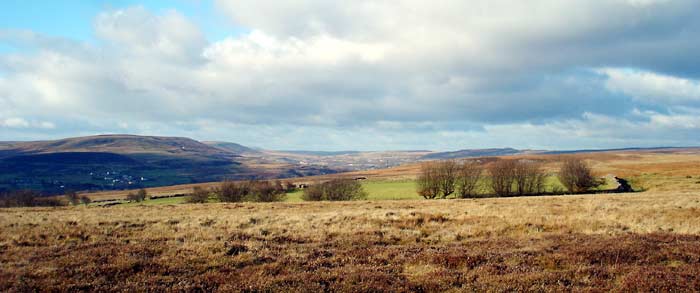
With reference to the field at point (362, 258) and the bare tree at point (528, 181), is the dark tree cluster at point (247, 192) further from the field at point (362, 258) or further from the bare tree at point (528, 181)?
the field at point (362, 258)

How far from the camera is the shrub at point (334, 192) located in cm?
6406

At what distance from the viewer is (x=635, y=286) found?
854 centimetres

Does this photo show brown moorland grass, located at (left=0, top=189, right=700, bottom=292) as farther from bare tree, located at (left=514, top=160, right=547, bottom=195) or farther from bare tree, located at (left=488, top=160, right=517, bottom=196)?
bare tree, located at (left=514, top=160, right=547, bottom=195)

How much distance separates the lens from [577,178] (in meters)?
62.2

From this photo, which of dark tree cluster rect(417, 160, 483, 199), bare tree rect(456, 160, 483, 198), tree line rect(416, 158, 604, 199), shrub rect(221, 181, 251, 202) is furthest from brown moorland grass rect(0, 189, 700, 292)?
shrub rect(221, 181, 251, 202)

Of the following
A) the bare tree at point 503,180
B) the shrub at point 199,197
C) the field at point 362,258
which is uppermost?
the field at point 362,258

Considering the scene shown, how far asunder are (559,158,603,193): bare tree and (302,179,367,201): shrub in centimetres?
3207

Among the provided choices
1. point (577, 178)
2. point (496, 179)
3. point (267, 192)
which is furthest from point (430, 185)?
point (267, 192)

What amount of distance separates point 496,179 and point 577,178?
11860mm

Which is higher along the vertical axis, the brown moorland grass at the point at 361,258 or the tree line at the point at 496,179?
the brown moorland grass at the point at 361,258

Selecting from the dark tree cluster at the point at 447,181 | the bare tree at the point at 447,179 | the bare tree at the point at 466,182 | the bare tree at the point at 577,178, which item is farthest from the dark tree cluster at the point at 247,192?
the bare tree at the point at 577,178

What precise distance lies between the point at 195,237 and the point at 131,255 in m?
3.66

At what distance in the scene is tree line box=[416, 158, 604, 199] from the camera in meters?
63.4

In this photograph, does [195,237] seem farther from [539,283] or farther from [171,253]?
[539,283]
